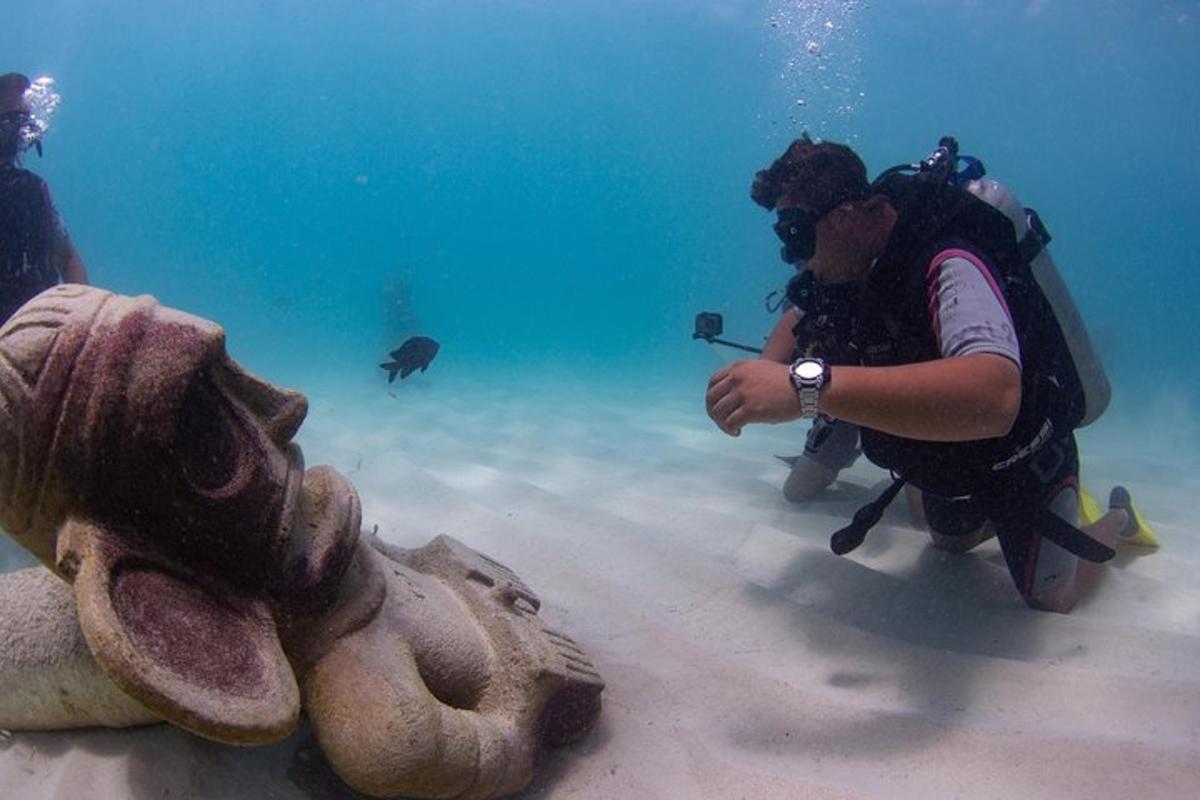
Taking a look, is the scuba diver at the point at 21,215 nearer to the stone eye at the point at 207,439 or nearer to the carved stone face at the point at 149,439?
the carved stone face at the point at 149,439

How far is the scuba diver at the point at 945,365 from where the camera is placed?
2.18 meters

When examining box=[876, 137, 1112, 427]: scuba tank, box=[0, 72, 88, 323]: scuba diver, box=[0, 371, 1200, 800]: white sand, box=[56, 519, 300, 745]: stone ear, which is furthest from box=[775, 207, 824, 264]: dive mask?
box=[0, 72, 88, 323]: scuba diver

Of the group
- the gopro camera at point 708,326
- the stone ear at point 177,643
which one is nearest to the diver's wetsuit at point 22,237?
the stone ear at point 177,643

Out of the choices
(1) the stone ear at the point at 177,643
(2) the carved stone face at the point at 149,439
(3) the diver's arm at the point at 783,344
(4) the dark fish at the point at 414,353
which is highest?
(3) the diver's arm at the point at 783,344

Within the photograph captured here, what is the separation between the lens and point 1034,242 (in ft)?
10.8

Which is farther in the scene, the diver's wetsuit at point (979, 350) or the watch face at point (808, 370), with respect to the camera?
the diver's wetsuit at point (979, 350)

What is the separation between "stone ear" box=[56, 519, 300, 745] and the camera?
3.94 ft

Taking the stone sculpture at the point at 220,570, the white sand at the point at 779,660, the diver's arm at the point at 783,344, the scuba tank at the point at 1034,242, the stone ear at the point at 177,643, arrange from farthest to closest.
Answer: the diver's arm at the point at 783,344 → the scuba tank at the point at 1034,242 → the white sand at the point at 779,660 → the stone sculpture at the point at 220,570 → the stone ear at the point at 177,643

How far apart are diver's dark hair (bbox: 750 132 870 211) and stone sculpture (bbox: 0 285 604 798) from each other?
2169 millimetres

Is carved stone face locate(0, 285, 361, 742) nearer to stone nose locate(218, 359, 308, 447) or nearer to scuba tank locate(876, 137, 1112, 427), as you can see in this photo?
stone nose locate(218, 359, 308, 447)

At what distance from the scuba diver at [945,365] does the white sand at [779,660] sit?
0.38 meters

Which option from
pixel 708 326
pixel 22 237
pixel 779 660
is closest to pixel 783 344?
pixel 708 326

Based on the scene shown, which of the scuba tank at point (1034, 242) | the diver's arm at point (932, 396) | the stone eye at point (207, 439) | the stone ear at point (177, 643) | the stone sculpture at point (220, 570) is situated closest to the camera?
the stone ear at point (177, 643)

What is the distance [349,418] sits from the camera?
352 inches
